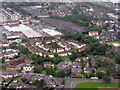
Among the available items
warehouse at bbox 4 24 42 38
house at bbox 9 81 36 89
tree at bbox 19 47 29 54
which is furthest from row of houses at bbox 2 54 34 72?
warehouse at bbox 4 24 42 38

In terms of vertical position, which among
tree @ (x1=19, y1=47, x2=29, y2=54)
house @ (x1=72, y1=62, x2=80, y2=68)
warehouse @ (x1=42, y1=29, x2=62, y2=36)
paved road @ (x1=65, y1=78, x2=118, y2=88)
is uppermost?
warehouse @ (x1=42, y1=29, x2=62, y2=36)

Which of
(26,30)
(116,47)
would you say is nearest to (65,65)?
(116,47)

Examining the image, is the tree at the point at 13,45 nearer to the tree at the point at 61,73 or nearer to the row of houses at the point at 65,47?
the row of houses at the point at 65,47

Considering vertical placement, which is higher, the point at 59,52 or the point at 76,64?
the point at 59,52

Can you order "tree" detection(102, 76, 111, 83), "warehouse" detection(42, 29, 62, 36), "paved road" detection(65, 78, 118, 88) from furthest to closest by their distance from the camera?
"warehouse" detection(42, 29, 62, 36)
"tree" detection(102, 76, 111, 83)
"paved road" detection(65, 78, 118, 88)

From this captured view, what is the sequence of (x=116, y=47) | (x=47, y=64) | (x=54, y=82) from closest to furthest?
1. (x=54, y=82)
2. (x=47, y=64)
3. (x=116, y=47)

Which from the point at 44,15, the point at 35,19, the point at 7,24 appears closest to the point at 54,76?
the point at 7,24

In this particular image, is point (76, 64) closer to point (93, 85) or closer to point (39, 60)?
point (39, 60)

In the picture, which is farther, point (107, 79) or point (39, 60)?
point (39, 60)

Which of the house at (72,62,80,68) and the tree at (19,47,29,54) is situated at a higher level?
the tree at (19,47,29,54)

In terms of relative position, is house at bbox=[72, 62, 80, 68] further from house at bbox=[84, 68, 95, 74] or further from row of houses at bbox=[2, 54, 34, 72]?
row of houses at bbox=[2, 54, 34, 72]

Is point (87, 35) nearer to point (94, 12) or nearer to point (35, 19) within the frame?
point (35, 19)
